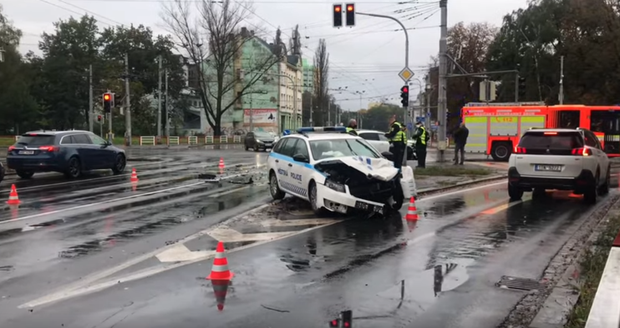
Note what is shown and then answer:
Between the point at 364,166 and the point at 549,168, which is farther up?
the point at 364,166

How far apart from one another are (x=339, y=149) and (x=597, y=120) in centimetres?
2125

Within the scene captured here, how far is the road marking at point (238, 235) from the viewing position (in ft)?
28.0

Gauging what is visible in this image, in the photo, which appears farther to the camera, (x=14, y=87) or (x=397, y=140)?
(x=14, y=87)

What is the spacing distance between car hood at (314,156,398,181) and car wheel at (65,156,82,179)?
1113cm

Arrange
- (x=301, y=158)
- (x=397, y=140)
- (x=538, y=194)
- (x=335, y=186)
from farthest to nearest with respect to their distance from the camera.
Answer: (x=397, y=140) → (x=538, y=194) → (x=301, y=158) → (x=335, y=186)

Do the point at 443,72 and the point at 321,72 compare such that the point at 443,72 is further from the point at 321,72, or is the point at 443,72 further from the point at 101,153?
the point at 321,72

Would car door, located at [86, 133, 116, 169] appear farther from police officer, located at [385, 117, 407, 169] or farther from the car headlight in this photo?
the car headlight

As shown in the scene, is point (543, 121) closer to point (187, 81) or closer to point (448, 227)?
point (448, 227)

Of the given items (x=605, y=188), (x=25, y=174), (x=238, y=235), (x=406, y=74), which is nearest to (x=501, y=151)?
(x=406, y=74)

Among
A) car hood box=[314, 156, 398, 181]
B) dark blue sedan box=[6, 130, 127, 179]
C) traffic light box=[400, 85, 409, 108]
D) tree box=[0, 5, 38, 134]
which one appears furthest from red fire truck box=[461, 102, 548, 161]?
tree box=[0, 5, 38, 134]

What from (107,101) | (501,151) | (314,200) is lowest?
(314,200)

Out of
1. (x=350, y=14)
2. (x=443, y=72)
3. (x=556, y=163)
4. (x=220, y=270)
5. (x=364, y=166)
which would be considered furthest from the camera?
(x=443, y=72)

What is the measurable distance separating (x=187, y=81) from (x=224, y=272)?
276ft

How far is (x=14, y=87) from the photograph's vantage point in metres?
71.6
